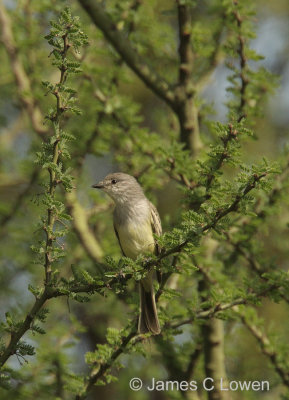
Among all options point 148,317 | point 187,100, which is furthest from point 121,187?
point 148,317

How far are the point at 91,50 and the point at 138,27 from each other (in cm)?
74

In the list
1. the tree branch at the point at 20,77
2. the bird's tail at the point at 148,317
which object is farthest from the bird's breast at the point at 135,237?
the tree branch at the point at 20,77

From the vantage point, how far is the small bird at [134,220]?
5520 mm

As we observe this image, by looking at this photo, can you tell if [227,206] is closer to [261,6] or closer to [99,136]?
[99,136]

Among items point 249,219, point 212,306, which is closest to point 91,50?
point 249,219

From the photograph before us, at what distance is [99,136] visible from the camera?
615 centimetres

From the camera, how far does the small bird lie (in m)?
5.52

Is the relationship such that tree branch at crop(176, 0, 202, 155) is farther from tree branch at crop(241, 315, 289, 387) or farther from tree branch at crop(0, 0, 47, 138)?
tree branch at crop(241, 315, 289, 387)

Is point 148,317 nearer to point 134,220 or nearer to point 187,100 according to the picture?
point 134,220

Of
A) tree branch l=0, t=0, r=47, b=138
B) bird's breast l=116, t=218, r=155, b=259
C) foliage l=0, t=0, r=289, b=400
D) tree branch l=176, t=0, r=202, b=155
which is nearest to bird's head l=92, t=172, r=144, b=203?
foliage l=0, t=0, r=289, b=400

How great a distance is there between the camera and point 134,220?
5703 mm

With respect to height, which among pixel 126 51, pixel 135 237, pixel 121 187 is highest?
pixel 126 51

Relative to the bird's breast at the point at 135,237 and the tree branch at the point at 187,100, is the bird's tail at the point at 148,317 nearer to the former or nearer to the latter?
the bird's breast at the point at 135,237

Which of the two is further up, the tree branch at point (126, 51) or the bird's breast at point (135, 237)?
the tree branch at point (126, 51)
